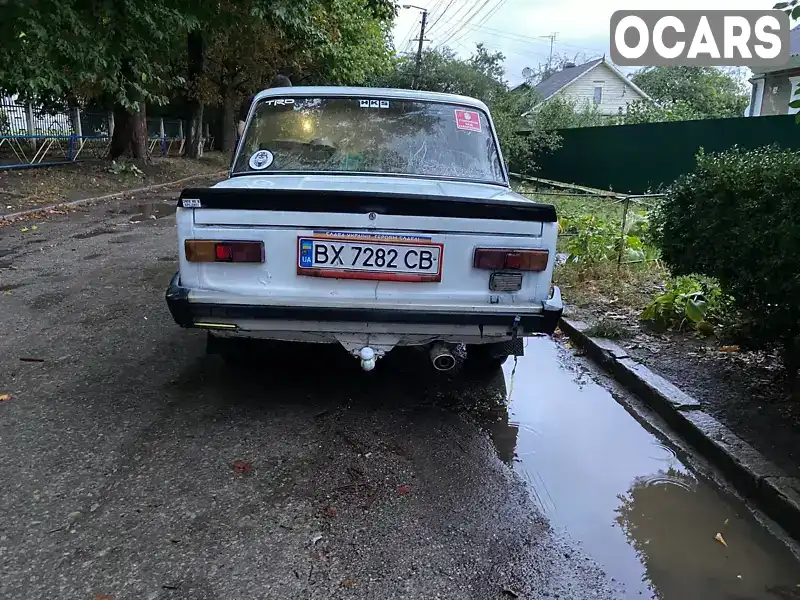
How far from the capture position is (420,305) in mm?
3564

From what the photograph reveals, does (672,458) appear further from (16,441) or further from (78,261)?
(78,261)

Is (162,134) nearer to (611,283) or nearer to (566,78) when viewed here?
(611,283)

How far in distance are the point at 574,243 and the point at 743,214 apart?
4149 mm

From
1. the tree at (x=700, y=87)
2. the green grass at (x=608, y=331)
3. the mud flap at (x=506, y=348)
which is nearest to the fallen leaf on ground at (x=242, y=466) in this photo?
the mud flap at (x=506, y=348)

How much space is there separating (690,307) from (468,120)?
7.99ft

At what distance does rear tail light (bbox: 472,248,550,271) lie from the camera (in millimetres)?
3584

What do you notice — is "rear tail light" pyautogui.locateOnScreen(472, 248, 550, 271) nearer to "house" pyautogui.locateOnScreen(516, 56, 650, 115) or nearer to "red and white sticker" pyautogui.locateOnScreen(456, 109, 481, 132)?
"red and white sticker" pyautogui.locateOnScreen(456, 109, 481, 132)

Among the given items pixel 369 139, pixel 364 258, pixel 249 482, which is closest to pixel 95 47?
pixel 369 139

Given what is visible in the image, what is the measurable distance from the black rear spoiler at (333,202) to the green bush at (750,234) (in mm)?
1578

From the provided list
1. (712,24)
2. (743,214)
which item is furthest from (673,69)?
(743,214)

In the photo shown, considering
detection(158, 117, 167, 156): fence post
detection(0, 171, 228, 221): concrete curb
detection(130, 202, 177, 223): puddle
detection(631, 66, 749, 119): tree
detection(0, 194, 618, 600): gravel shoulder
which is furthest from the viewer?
detection(631, 66, 749, 119): tree

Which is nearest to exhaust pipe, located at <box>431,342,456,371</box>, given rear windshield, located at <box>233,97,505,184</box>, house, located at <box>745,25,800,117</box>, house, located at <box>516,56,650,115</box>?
rear windshield, located at <box>233,97,505,184</box>

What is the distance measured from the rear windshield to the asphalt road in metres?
1.45

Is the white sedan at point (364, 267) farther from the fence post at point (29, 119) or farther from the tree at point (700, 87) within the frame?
the tree at point (700, 87)
